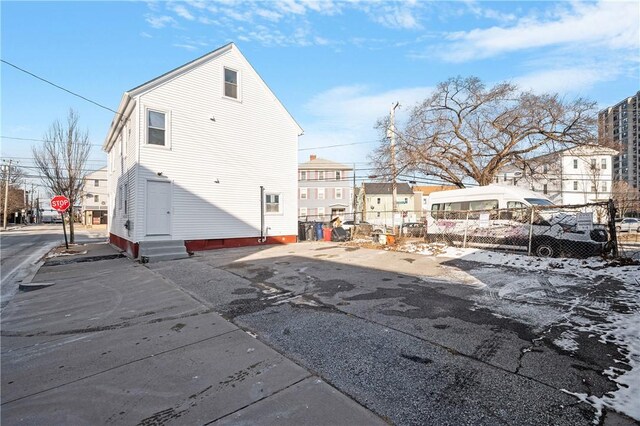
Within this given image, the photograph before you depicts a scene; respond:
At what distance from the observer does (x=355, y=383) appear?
2.89m

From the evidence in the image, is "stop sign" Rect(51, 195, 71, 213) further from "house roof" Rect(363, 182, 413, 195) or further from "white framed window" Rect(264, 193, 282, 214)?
"house roof" Rect(363, 182, 413, 195)

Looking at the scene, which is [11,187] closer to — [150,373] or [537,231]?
[150,373]

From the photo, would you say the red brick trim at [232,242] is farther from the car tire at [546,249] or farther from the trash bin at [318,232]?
the car tire at [546,249]

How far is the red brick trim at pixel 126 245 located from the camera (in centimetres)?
1132

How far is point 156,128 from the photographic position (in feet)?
39.0

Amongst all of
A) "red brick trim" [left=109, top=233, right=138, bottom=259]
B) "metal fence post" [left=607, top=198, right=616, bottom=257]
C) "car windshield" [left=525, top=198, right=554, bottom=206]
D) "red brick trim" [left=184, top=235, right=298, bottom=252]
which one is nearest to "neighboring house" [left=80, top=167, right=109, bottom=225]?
"red brick trim" [left=109, top=233, right=138, bottom=259]

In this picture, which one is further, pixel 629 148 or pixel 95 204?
pixel 629 148

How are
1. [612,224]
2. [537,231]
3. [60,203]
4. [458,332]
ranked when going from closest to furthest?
[458,332] → [612,224] → [537,231] → [60,203]

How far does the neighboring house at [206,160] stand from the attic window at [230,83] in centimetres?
4

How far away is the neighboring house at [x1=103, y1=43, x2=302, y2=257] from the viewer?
11672 millimetres

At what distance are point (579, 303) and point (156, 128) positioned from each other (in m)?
13.2

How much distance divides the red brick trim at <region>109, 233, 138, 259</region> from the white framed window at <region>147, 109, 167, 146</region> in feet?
12.5

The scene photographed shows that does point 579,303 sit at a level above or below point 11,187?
Answer: below

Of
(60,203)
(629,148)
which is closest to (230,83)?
(60,203)
